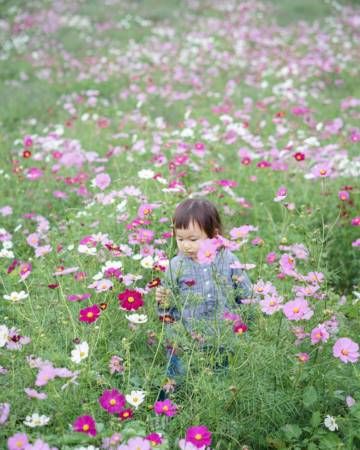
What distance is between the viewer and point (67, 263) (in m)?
2.95

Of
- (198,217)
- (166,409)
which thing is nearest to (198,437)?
(166,409)

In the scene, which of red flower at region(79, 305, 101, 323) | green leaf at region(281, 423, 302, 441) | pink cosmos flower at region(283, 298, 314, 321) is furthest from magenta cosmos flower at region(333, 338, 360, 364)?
red flower at region(79, 305, 101, 323)

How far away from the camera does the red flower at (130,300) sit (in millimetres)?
1938

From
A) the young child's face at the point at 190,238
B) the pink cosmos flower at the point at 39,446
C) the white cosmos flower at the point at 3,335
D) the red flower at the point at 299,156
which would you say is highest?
the red flower at the point at 299,156

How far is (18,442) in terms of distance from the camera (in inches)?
60.4

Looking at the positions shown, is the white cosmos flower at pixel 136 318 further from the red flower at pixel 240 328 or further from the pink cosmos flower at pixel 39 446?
the pink cosmos flower at pixel 39 446

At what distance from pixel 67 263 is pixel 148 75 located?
188 inches

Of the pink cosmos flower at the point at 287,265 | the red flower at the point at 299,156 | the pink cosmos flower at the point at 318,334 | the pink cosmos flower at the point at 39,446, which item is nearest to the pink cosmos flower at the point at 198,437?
the pink cosmos flower at the point at 39,446

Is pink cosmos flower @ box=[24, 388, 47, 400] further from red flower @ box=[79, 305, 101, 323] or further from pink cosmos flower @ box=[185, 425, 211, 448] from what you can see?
pink cosmos flower @ box=[185, 425, 211, 448]

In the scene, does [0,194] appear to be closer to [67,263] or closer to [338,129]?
[67,263]

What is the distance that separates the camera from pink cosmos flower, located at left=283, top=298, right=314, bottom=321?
188cm

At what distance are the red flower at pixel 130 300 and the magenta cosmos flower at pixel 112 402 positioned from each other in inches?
13.6

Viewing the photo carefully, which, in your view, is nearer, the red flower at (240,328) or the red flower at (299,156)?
the red flower at (240,328)

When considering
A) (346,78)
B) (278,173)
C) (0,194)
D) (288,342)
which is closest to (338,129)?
(278,173)
